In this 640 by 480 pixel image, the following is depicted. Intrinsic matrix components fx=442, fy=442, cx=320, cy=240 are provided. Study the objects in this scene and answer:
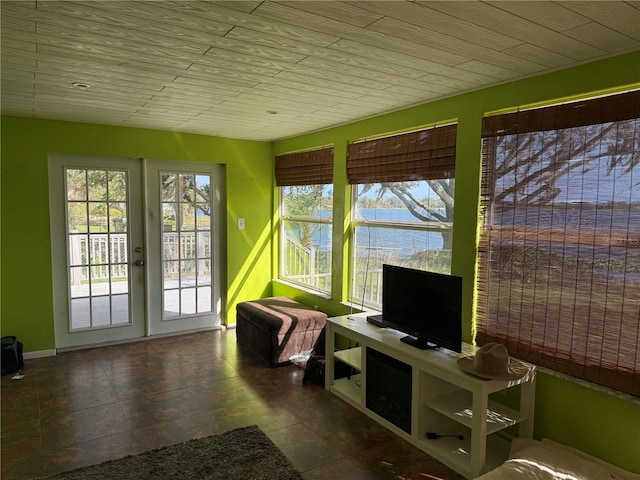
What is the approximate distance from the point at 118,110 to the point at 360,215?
2330 mm

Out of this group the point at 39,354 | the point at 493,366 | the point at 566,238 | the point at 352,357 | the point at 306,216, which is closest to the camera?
the point at 493,366

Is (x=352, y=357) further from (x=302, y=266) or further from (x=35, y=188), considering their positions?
(x=35, y=188)

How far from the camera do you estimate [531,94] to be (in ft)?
8.73

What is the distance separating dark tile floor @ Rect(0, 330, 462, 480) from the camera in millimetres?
2631

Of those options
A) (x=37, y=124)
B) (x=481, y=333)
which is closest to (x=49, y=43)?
(x=37, y=124)

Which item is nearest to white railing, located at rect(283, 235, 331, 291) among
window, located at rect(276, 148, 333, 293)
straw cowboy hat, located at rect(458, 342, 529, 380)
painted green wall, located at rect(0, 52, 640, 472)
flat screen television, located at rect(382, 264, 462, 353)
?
window, located at rect(276, 148, 333, 293)

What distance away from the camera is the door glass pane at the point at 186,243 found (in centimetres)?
503

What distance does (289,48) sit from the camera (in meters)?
2.20

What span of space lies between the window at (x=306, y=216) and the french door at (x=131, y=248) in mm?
842

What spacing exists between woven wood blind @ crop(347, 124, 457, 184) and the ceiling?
11.4 inches

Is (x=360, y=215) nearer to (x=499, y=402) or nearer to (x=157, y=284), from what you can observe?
Result: (x=499, y=402)

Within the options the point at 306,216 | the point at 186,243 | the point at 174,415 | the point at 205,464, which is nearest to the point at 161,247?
the point at 186,243

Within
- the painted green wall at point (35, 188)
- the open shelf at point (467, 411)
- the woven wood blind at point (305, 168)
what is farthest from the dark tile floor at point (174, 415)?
the woven wood blind at point (305, 168)

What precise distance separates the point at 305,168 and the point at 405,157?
1.64 metres
